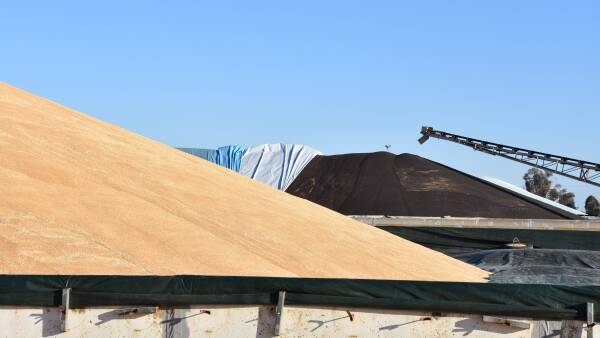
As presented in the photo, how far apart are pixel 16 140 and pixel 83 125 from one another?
226cm

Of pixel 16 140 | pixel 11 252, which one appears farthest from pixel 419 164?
pixel 11 252

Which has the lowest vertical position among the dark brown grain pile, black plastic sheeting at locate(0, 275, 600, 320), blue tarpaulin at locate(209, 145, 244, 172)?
black plastic sheeting at locate(0, 275, 600, 320)

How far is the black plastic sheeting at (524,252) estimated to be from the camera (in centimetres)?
1142

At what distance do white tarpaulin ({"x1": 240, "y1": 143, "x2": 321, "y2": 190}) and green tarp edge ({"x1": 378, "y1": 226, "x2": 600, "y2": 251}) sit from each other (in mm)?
22930

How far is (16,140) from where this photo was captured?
962cm

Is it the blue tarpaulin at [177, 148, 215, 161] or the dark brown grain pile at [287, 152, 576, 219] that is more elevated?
the blue tarpaulin at [177, 148, 215, 161]

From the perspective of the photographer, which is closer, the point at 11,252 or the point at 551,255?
the point at 11,252

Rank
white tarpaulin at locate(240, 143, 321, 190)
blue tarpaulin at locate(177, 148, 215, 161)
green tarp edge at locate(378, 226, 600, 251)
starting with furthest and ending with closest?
white tarpaulin at locate(240, 143, 321, 190) → blue tarpaulin at locate(177, 148, 215, 161) → green tarp edge at locate(378, 226, 600, 251)

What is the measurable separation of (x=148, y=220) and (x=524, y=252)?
307 inches

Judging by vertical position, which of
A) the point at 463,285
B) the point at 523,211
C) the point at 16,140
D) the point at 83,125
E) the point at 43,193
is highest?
the point at 523,211

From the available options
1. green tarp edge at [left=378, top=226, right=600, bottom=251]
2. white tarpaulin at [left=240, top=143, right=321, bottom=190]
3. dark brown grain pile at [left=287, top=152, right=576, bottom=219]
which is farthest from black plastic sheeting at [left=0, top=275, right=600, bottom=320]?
white tarpaulin at [left=240, top=143, right=321, bottom=190]

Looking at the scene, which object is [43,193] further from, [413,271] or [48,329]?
[413,271]

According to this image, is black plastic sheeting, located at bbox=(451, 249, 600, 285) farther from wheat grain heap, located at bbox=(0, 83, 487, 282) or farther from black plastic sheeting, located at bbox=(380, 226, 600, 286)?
wheat grain heap, located at bbox=(0, 83, 487, 282)

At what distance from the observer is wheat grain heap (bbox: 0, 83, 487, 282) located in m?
7.35
